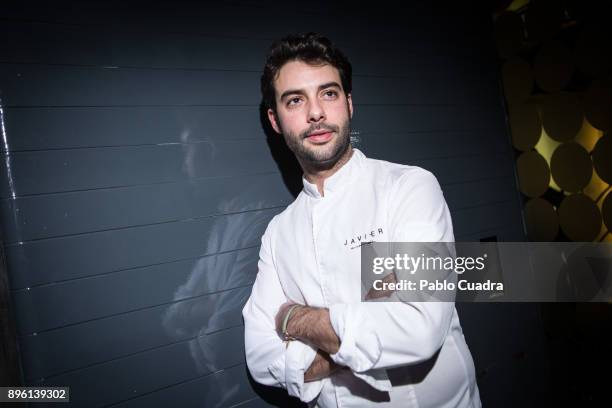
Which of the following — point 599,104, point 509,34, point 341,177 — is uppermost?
point 509,34

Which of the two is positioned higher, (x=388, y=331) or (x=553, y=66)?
(x=553, y=66)

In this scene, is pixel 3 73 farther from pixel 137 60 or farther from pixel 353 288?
pixel 353 288

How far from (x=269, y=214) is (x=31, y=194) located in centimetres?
118

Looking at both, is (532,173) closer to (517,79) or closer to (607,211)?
(607,211)

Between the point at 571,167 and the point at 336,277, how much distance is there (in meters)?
2.55

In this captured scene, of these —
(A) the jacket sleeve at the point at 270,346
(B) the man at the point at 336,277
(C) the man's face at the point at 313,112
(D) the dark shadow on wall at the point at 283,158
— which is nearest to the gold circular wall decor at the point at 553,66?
(B) the man at the point at 336,277

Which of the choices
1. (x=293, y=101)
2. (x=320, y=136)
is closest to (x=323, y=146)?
(x=320, y=136)

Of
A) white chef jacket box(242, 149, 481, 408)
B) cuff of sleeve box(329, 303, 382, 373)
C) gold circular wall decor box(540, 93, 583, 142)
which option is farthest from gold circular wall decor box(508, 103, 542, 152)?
cuff of sleeve box(329, 303, 382, 373)

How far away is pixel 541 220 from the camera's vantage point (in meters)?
3.30

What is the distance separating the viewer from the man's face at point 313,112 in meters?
1.81

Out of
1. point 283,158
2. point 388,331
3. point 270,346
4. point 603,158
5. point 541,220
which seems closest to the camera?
point 388,331

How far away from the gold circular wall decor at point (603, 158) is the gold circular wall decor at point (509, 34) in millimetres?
1161

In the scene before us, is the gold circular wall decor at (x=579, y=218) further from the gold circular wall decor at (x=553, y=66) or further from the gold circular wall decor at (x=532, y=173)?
the gold circular wall decor at (x=553, y=66)

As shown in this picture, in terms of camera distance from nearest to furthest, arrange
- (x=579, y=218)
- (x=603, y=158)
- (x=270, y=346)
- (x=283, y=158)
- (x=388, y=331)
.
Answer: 1. (x=388, y=331)
2. (x=270, y=346)
3. (x=283, y=158)
4. (x=603, y=158)
5. (x=579, y=218)
